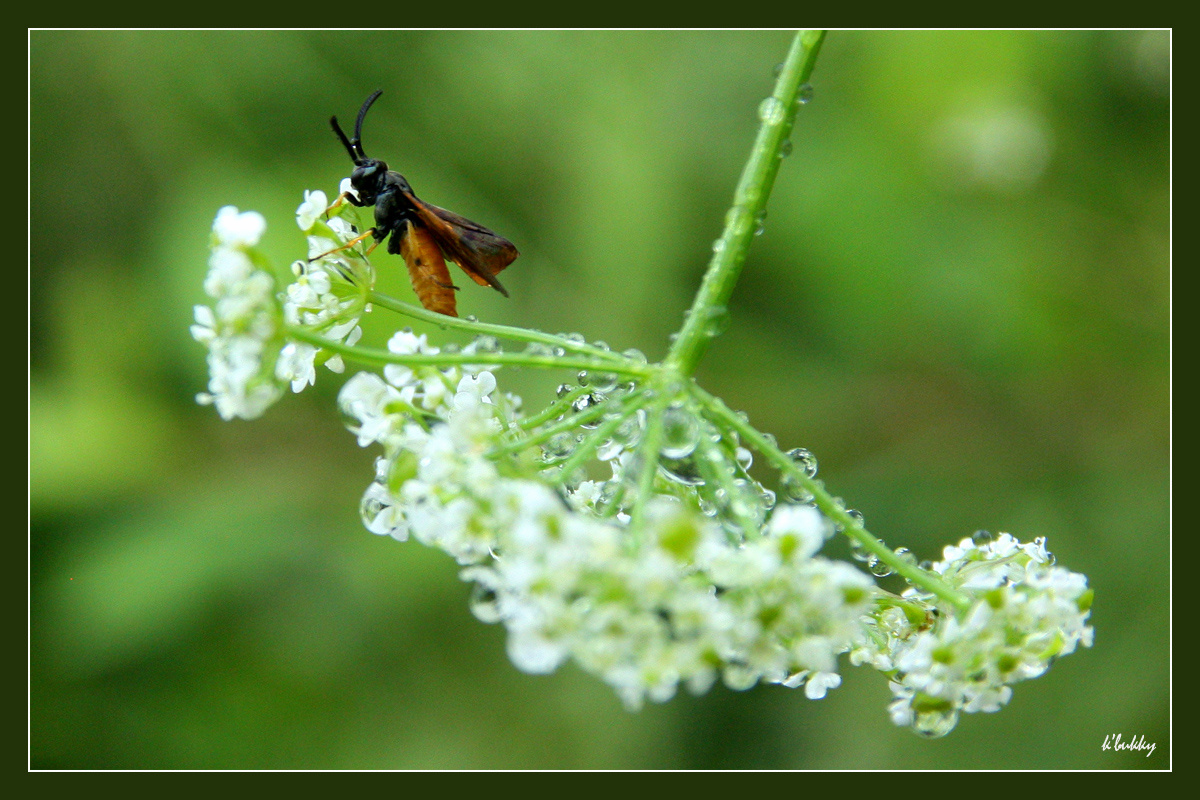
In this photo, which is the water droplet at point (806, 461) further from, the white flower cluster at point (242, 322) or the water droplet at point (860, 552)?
the white flower cluster at point (242, 322)

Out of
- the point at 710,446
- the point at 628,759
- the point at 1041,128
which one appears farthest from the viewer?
the point at 1041,128

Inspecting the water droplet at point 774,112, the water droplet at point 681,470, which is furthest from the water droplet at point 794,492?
the water droplet at point 774,112

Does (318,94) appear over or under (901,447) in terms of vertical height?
over

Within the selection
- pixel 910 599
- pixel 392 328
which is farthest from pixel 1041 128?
pixel 910 599

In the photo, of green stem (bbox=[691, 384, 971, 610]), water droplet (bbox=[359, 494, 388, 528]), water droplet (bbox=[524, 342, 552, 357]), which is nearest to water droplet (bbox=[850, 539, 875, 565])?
green stem (bbox=[691, 384, 971, 610])

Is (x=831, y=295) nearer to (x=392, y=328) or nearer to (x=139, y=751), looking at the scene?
(x=392, y=328)

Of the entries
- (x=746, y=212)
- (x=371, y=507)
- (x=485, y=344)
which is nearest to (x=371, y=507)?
(x=371, y=507)
